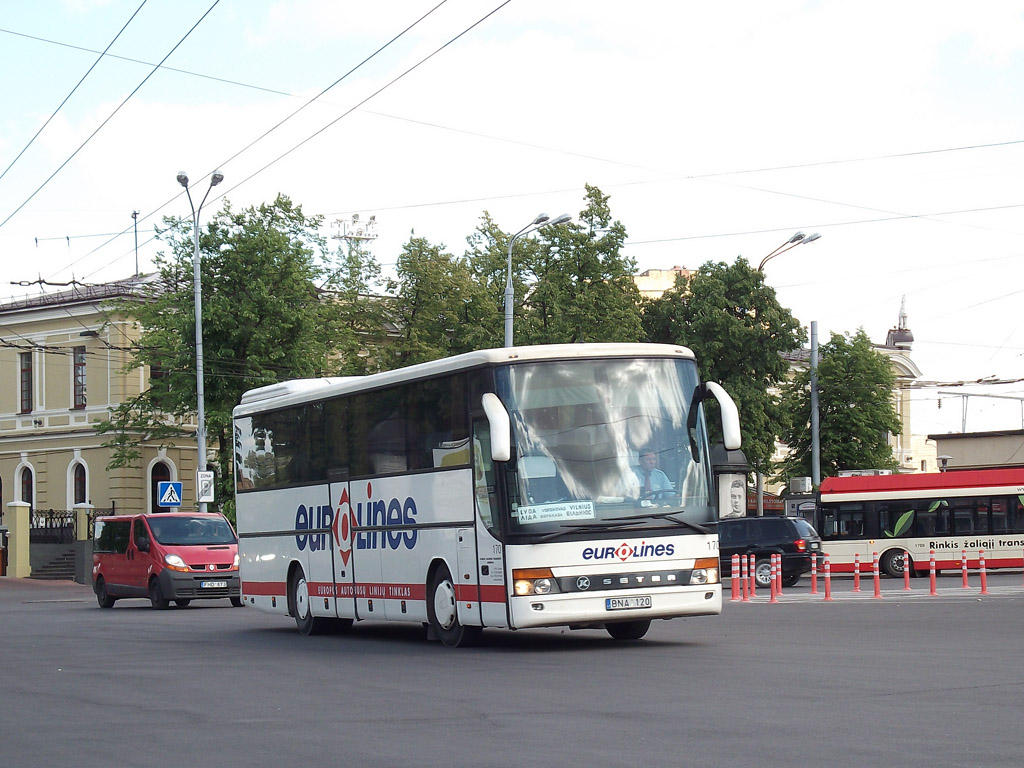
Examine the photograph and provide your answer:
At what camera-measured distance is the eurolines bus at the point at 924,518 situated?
41906 millimetres

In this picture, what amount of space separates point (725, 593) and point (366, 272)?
→ 2471 cm

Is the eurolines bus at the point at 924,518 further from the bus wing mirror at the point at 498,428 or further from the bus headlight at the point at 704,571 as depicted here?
the bus wing mirror at the point at 498,428

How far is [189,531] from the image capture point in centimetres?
Answer: 3153

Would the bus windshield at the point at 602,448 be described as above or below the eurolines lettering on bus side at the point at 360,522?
above

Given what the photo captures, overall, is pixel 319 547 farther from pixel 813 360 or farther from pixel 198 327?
pixel 813 360

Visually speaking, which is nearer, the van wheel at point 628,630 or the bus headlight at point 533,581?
the bus headlight at point 533,581

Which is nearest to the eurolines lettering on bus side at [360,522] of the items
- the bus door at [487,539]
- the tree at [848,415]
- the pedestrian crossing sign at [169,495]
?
the bus door at [487,539]

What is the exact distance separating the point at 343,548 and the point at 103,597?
15041mm

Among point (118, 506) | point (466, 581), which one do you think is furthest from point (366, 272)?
point (466, 581)

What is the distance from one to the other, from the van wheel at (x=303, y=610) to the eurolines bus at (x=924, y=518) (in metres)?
25.5

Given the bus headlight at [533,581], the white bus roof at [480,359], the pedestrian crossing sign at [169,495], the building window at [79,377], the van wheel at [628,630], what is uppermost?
the building window at [79,377]

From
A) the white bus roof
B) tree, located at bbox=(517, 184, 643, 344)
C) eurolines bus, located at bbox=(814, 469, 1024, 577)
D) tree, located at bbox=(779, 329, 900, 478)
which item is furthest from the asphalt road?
tree, located at bbox=(779, 329, 900, 478)

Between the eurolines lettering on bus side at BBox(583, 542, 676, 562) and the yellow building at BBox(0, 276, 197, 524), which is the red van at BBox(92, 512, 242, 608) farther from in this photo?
the yellow building at BBox(0, 276, 197, 524)

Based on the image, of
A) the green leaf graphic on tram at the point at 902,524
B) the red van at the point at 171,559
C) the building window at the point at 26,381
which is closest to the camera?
the red van at the point at 171,559
